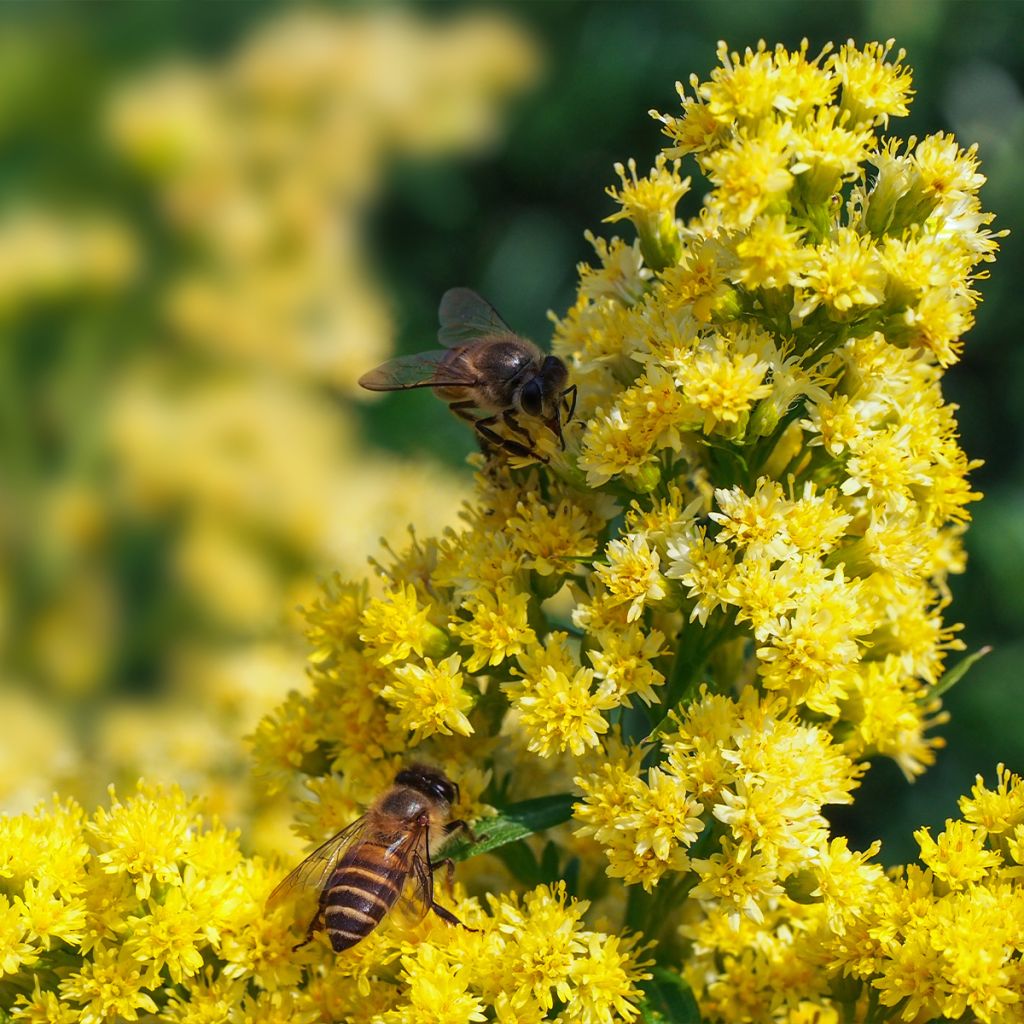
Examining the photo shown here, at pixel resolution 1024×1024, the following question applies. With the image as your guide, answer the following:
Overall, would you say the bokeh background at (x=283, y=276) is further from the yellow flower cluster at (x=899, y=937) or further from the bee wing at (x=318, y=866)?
the yellow flower cluster at (x=899, y=937)

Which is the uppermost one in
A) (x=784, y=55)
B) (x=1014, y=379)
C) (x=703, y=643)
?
(x=1014, y=379)

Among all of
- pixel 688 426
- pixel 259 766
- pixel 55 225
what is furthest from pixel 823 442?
pixel 55 225

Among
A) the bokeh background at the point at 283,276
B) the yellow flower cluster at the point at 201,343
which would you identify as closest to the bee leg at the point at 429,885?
the bokeh background at the point at 283,276

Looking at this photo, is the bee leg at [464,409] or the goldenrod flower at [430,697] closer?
the goldenrod flower at [430,697]

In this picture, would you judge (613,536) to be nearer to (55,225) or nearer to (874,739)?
(874,739)

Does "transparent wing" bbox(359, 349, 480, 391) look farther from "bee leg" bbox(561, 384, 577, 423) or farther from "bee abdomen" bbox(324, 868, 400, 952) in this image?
"bee abdomen" bbox(324, 868, 400, 952)

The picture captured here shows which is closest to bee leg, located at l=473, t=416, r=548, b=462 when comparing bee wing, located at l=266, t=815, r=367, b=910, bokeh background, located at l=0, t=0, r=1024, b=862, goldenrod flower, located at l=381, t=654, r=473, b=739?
goldenrod flower, located at l=381, t=654, r=473, b=739
